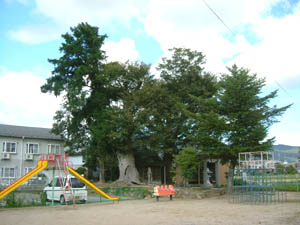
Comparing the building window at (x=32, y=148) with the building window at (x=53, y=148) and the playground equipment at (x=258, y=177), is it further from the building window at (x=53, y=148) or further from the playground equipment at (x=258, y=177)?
the playground equipment at (x=258, y=177)

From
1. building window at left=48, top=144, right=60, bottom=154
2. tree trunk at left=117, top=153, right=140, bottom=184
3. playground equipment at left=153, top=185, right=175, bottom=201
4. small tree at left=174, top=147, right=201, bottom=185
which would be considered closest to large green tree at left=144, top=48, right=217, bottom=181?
tree trunk at left=117, top=153, right=140, bottom=184


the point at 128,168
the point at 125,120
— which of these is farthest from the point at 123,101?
the point at 128,168

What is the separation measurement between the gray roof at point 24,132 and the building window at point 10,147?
1.08 metres

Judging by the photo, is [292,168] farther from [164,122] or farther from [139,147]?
[139,147]

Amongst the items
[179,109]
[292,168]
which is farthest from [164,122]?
[292,168]

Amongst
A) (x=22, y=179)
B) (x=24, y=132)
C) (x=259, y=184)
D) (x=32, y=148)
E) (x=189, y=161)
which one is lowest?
(x=259, y=184)

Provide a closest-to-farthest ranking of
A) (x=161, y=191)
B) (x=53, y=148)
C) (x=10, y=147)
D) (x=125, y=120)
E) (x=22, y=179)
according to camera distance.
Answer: (x=22, y=179) < (x=161, y=191) < (x=125, y=120) < (x=10, y=147) < (x=53, y=148)

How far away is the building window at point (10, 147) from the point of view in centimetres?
4197

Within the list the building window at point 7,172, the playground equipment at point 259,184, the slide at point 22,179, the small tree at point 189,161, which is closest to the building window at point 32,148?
the building window at point 7,172

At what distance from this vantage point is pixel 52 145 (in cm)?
4703

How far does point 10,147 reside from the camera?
42500mm

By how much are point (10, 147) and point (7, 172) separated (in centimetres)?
334

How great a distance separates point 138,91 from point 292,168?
1939 centimetres

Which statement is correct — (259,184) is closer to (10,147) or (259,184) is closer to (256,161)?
(256,161)
